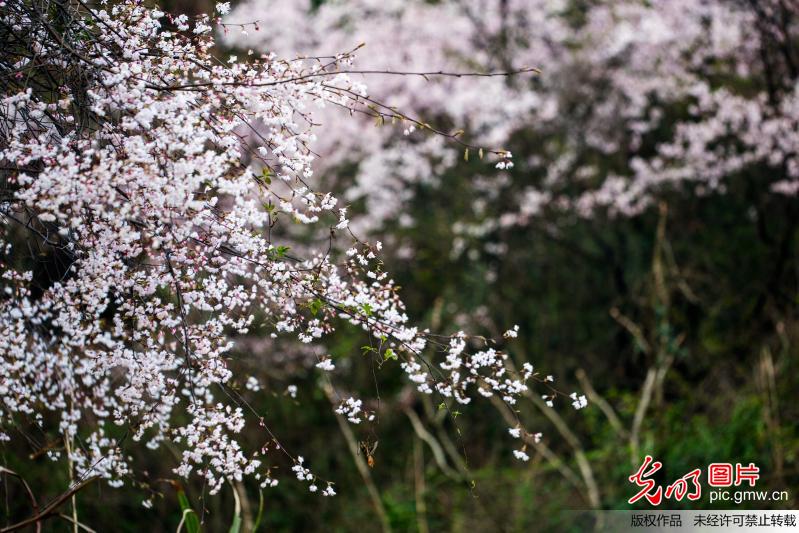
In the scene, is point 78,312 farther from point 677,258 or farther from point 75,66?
point 677,258

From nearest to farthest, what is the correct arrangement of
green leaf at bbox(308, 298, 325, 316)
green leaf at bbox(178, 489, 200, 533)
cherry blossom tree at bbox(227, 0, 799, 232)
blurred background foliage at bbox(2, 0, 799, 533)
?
green leaf at bbox(308, 298, 325, 316)
green leaf at bbox(178, 489, 200, 533)
blurred background foliage at bbox(2, 0, 799, 533)
cherry blossom tree at bbox(227, 0, 799, 232)

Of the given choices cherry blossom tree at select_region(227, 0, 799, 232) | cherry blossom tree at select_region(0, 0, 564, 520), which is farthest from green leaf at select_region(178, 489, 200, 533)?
cherry blossom tree at select_region(227, 0, 799, 232)

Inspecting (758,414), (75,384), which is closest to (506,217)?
(758,414)

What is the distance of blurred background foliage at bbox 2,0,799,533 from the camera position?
18.1 feet

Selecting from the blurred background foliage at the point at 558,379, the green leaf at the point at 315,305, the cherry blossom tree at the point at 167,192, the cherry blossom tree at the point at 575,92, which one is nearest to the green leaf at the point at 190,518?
the cherry blossom tree at the point at 167,192

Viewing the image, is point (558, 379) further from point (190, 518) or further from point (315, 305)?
point (315, 305)

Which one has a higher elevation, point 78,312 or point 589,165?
point 589,165

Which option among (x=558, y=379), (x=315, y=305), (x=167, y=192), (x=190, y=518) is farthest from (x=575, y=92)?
(x=167, y=192)

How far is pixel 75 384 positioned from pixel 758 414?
461cm

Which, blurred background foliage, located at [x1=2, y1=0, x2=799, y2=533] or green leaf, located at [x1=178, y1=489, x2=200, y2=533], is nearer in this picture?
green leaf, located at [x1=178, y1=489, x2=200, y2=533]

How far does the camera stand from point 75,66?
2312 millimetres

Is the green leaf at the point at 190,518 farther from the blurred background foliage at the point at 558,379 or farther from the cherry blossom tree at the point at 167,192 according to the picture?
the blurred background foliage at the point at 558,379

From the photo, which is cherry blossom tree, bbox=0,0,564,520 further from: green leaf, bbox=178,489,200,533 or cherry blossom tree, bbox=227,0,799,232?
cherry blossom tree, bbox=227,0,799,232

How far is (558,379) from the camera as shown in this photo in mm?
7973
